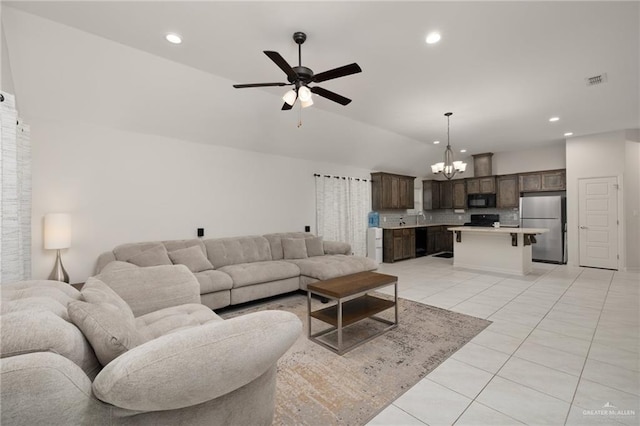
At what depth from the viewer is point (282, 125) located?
4840mm

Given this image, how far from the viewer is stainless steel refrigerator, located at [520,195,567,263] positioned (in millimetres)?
6605

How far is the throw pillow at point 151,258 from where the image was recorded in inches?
139

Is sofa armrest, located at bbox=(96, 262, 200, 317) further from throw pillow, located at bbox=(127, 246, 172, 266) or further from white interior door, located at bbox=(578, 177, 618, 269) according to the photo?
white interior door, located at bbox=(578, 177, 618, 269)

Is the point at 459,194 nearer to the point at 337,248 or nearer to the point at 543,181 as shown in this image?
the point at 543,181

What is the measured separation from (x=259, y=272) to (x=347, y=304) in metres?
1.39

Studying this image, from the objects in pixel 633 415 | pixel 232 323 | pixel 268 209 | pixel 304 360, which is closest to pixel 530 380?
pixel 633 415

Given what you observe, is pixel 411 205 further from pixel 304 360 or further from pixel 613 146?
pixel 304 360

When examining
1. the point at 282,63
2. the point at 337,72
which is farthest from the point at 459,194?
the point at 282,63

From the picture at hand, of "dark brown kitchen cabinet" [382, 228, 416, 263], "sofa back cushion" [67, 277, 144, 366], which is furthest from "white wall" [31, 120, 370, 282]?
"sofa back cushion" [67, 277, 144, 366]

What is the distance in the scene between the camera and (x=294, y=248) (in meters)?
4.92

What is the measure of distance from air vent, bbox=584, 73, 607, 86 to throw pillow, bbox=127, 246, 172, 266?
19.9 ft

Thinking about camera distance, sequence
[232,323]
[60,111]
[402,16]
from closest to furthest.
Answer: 1. [232,323]
2. [402,16]
3. [60,111]

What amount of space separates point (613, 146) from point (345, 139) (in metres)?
5.76

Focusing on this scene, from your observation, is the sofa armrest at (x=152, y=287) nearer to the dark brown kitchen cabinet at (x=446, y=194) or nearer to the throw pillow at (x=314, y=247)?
the throw pillow at (x=314, y=247)
